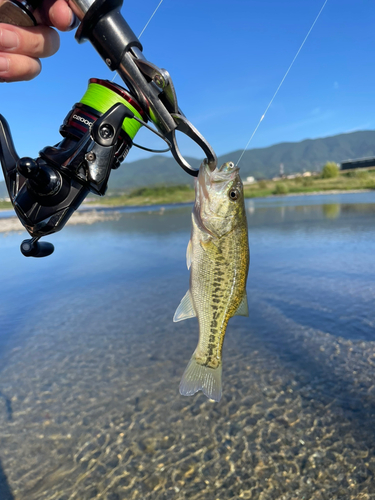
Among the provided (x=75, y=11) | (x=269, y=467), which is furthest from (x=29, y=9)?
(x=269, y=467)

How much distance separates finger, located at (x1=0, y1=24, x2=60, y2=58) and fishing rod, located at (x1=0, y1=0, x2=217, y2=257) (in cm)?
5

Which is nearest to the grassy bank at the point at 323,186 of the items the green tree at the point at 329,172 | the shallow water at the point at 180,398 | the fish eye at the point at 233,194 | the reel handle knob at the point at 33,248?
the green tree at the point at 329,172

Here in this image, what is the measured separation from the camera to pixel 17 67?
1.80 m

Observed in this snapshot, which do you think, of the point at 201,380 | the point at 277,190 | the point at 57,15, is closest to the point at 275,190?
the point at 277,190

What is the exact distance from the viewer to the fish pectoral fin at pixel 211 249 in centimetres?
223

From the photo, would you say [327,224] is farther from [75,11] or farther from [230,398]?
[75,11]

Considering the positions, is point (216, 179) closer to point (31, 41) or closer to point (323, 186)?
point (31, 41)

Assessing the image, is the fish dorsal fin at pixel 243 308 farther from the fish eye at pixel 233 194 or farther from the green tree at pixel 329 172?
the green tree at pixel 329 172

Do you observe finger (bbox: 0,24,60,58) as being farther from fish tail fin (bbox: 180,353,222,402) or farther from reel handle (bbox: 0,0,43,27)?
fish tail fin (bbox: 180,353,222,402)

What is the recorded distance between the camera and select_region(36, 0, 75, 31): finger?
5.53 ft

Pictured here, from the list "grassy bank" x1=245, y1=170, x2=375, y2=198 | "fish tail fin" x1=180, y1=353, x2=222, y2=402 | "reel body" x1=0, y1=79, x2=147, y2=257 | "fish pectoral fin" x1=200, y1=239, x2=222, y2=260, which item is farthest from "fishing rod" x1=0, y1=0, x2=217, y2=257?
"grassy bank" x1=245, y1=170, x2=375, y2=198

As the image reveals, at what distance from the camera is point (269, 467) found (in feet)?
10.1

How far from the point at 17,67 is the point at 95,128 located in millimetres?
580

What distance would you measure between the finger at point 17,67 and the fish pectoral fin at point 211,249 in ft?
4.43
